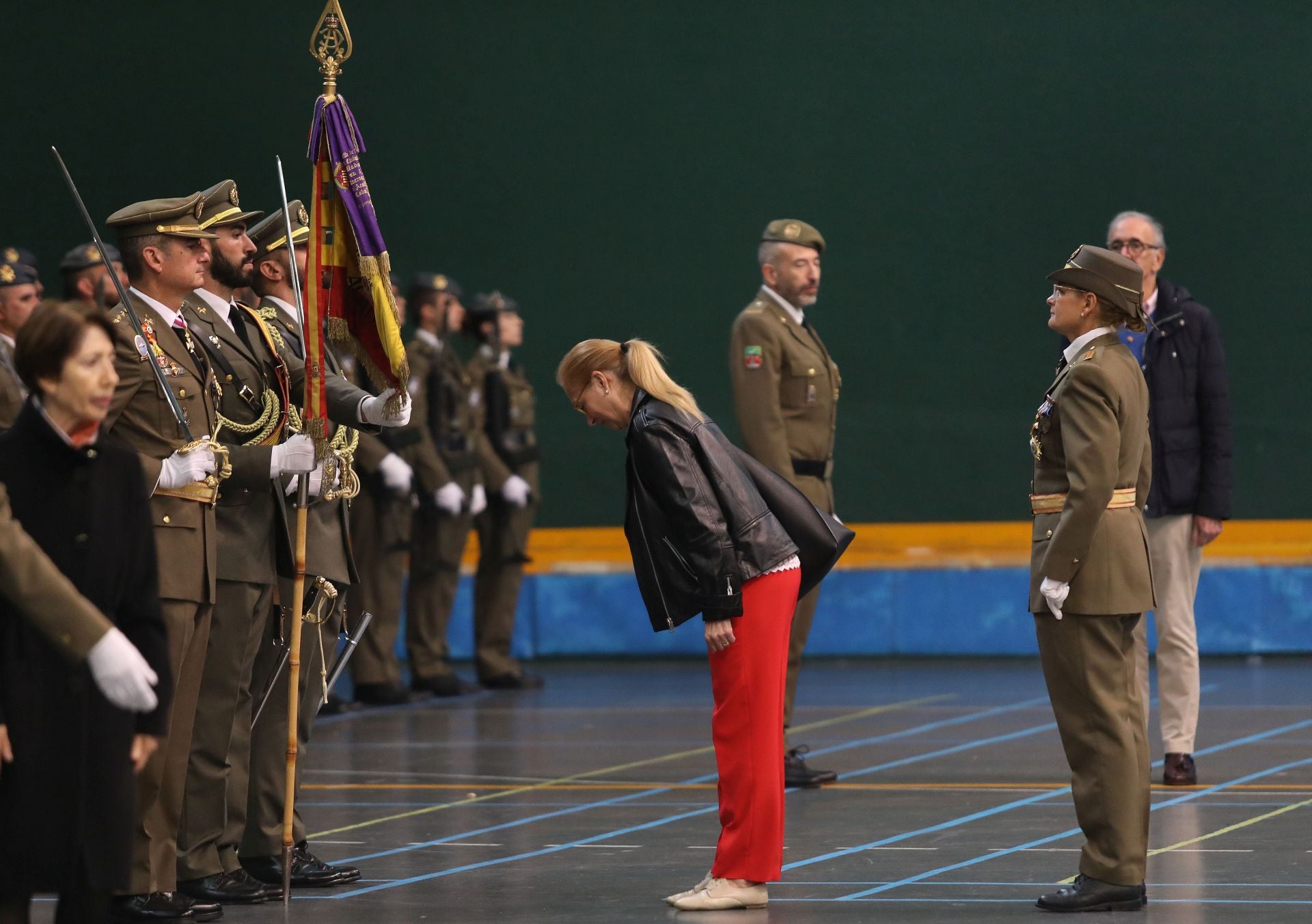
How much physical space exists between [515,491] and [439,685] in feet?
4.01

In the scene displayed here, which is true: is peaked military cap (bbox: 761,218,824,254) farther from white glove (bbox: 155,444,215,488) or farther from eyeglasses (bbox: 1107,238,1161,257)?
white glove (bbox: 155,444,215,488)

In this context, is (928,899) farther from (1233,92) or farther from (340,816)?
(1233,92)

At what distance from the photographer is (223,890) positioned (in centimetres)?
555

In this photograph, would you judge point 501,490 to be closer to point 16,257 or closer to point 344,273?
point 16,257

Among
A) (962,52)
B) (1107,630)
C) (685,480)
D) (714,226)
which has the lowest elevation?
(1107,630)

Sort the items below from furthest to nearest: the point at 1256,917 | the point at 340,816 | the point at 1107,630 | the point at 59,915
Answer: the point at 340,816, the point at 1107,630, the point at 1256,917, the point at 59,915

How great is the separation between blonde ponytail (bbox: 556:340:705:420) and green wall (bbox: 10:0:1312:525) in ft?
25.5

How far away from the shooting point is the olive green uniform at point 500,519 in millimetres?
11719

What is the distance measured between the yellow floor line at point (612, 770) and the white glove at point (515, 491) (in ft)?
8.48

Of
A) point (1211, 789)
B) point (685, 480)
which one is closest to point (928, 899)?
point (685, 480)

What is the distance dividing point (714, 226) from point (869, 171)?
1.11m

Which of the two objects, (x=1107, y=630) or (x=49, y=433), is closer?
(x=49, y=433)

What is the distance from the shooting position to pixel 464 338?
1238cm

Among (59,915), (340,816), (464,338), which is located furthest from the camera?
(464,338)
